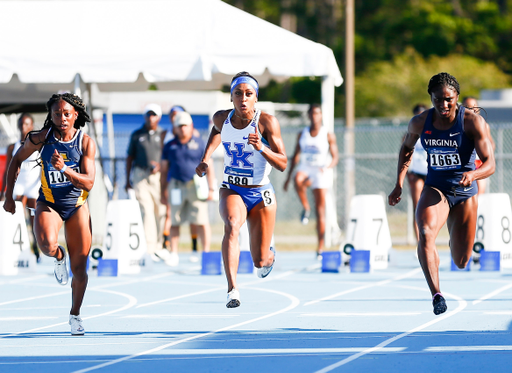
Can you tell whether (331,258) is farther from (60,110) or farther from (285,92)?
(285,92)

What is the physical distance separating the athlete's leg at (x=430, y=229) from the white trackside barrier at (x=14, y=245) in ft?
23.4

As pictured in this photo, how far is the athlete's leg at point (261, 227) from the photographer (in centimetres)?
912

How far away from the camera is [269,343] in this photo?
25.2 feet

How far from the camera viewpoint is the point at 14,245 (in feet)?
45.6

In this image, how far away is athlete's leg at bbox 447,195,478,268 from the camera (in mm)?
8648

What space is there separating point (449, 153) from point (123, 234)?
655cm

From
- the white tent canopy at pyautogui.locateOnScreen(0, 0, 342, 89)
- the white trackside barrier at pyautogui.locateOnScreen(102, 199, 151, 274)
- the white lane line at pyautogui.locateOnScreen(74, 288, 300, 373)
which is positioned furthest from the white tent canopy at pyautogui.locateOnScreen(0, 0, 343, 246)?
the white lane line at pyautogui.locateOnScreen(74, 288, 300, 373)

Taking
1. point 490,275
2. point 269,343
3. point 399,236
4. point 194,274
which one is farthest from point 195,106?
point 269,343

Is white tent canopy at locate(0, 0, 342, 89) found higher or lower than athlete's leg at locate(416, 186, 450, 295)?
higher

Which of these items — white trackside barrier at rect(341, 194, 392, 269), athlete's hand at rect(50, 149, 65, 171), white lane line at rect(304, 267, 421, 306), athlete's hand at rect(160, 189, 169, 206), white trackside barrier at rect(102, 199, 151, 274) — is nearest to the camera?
athlete's hand at rect(50, 149, 65, 171)

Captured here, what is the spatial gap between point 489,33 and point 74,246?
42.2 m

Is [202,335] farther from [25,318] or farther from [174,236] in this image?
[174,236]

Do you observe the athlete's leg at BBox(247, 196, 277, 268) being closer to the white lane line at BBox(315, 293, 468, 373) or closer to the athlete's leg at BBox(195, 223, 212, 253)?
the white lane line at BBox(315, 293, 468, 373)

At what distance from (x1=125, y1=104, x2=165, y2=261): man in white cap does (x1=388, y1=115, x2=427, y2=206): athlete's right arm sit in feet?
22.9
